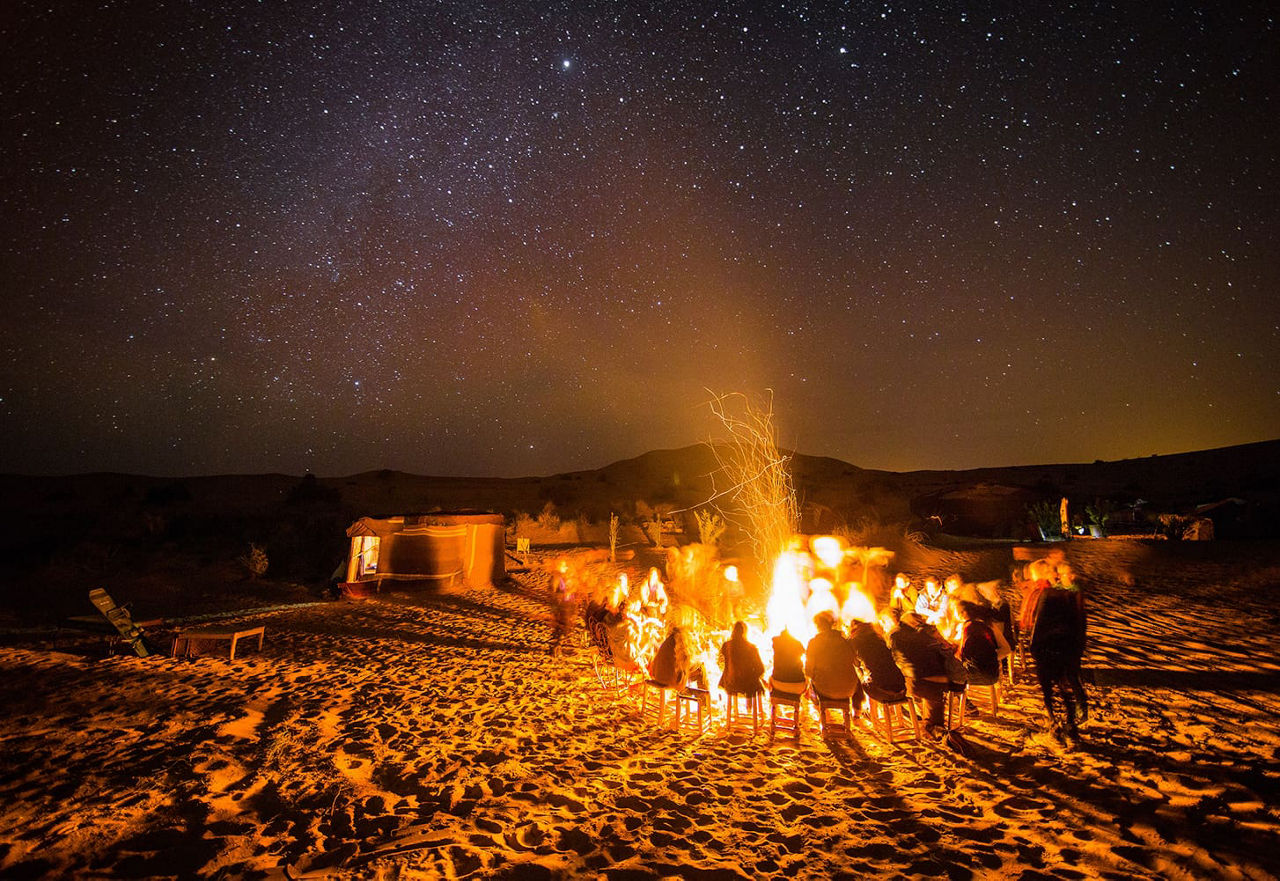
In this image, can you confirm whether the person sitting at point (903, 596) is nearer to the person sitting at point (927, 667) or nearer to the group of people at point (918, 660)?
the group of people at point (918, 660)

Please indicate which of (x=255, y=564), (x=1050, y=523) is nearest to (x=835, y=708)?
(x=1050, y=523)

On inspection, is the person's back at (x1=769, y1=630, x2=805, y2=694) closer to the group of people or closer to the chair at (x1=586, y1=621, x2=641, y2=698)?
the group of people

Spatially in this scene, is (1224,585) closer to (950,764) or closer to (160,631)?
(950,764)

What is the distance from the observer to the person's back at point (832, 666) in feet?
19.4

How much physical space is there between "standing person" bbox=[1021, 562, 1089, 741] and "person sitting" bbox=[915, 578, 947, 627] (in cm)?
211

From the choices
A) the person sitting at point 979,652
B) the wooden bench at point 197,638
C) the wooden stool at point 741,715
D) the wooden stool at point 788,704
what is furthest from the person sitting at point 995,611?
the wooden bench at point 197,638

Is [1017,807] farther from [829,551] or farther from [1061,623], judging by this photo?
[829,551]

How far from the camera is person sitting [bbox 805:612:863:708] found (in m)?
5.91

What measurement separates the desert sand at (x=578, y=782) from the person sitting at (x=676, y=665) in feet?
2.05

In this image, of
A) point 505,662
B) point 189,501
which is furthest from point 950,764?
point 189,501

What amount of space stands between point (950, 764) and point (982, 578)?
12500 mm

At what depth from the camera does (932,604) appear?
8.19 metres

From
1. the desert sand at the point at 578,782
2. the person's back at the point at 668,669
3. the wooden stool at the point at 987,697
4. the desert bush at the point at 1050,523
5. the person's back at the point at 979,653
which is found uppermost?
the desert bush at the point at 1050,523

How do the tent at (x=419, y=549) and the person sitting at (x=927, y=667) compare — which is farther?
the tent at (x=419, y=549)
